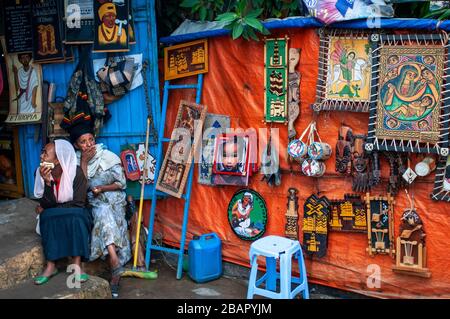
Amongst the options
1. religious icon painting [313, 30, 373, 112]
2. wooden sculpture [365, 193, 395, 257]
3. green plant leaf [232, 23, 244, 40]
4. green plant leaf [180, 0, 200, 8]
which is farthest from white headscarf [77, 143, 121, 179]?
wooden sculpture [365, 193, 395, 257]

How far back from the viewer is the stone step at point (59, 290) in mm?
4191

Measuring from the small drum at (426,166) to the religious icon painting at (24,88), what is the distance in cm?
397

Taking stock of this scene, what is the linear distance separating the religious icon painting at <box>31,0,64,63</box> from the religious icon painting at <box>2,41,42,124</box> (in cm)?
19

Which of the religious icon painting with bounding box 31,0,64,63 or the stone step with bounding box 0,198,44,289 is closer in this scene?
the stone step with bounding box 0,198,44,289

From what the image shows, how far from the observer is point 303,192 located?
4.59 meters

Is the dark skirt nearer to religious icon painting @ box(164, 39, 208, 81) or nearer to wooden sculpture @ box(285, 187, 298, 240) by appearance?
religious icon painting @ box(164, 39, 208, 81)

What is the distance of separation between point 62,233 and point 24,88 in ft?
6.72

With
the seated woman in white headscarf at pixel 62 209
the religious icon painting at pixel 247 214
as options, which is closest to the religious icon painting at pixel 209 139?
the religious icon painting at pixel 247 214

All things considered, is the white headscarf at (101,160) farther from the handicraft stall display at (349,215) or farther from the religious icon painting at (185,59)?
the handicraft stall display at (349,215)

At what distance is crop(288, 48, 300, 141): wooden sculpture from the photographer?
176 inches

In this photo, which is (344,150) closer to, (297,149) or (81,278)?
(297,149)

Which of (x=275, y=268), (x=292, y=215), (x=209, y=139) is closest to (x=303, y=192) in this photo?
(x=292, y=215)

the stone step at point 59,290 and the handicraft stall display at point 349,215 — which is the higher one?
the handicraft stall display at point 349,215
